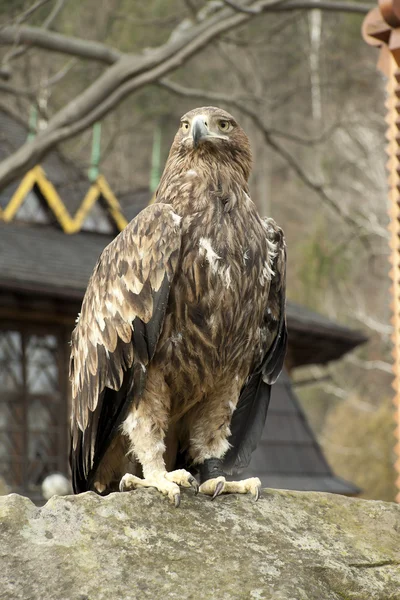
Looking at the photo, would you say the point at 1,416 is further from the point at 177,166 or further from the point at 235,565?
the point at 235,565

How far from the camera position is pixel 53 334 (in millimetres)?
12789

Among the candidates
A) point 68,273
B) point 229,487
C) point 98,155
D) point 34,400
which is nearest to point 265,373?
point 229,487

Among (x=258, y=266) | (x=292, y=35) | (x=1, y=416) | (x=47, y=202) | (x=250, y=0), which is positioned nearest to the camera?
(x=258, y=266)

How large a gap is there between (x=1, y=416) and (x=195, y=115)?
8594 millimetres

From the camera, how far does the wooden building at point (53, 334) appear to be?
12.2m

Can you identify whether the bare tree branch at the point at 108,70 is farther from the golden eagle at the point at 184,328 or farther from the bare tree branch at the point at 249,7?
the golden eagle at the point at 184,328

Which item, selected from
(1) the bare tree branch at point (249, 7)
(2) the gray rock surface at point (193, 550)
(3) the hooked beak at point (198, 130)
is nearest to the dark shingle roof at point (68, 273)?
(1) the bare tree branch at point (249, 7)

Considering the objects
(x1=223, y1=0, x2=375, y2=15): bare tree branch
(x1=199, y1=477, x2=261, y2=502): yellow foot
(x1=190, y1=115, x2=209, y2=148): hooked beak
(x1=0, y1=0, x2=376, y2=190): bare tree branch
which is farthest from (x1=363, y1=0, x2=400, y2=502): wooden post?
(x1=199, y1=477, x2=261, y2=502): yellow foot

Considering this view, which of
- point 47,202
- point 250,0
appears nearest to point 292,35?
point 47,202

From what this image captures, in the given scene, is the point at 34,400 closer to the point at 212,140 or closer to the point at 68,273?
the point at 68,273

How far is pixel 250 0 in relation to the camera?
11117 mm

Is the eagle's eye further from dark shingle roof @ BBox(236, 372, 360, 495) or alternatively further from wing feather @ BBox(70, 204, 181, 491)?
dark shingle roof @ BBox(236, 372, 360, 495)

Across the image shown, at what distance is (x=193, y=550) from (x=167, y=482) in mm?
433

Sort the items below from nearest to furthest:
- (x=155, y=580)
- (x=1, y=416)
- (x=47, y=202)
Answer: (x=155, y=580), (x=1, y=416), (x=47, y=202)
